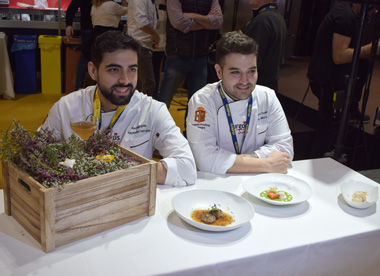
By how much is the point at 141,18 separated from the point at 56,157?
294 cm

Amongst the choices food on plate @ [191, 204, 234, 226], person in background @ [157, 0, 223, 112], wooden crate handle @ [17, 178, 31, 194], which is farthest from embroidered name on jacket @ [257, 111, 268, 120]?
person in background @ [157, 0, 223, 112]

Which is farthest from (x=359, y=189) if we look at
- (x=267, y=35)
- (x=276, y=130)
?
(x=267, y=35)

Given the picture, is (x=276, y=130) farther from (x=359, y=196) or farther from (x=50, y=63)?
(x=50, y=63)

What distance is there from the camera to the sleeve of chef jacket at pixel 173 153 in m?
1.71

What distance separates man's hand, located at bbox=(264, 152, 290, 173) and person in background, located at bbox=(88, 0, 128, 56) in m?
3.67

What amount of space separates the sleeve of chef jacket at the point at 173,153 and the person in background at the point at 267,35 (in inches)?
53.8

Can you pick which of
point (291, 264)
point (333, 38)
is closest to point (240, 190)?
point (291, 264)

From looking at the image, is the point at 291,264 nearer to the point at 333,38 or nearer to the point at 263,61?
the point at 263,61

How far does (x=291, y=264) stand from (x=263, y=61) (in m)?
2.13

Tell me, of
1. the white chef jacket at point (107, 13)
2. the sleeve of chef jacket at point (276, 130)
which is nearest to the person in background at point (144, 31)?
the white chef jacket at point (107, 13)

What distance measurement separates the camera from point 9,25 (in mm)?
6016

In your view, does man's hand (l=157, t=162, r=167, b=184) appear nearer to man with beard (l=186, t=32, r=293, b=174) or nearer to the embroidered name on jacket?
man with beard (l=186, t=32, r=293, b=174)

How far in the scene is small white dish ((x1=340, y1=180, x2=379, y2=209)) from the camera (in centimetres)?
164

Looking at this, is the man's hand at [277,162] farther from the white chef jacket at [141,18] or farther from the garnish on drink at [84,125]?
the white chef jacket at [141,18]
